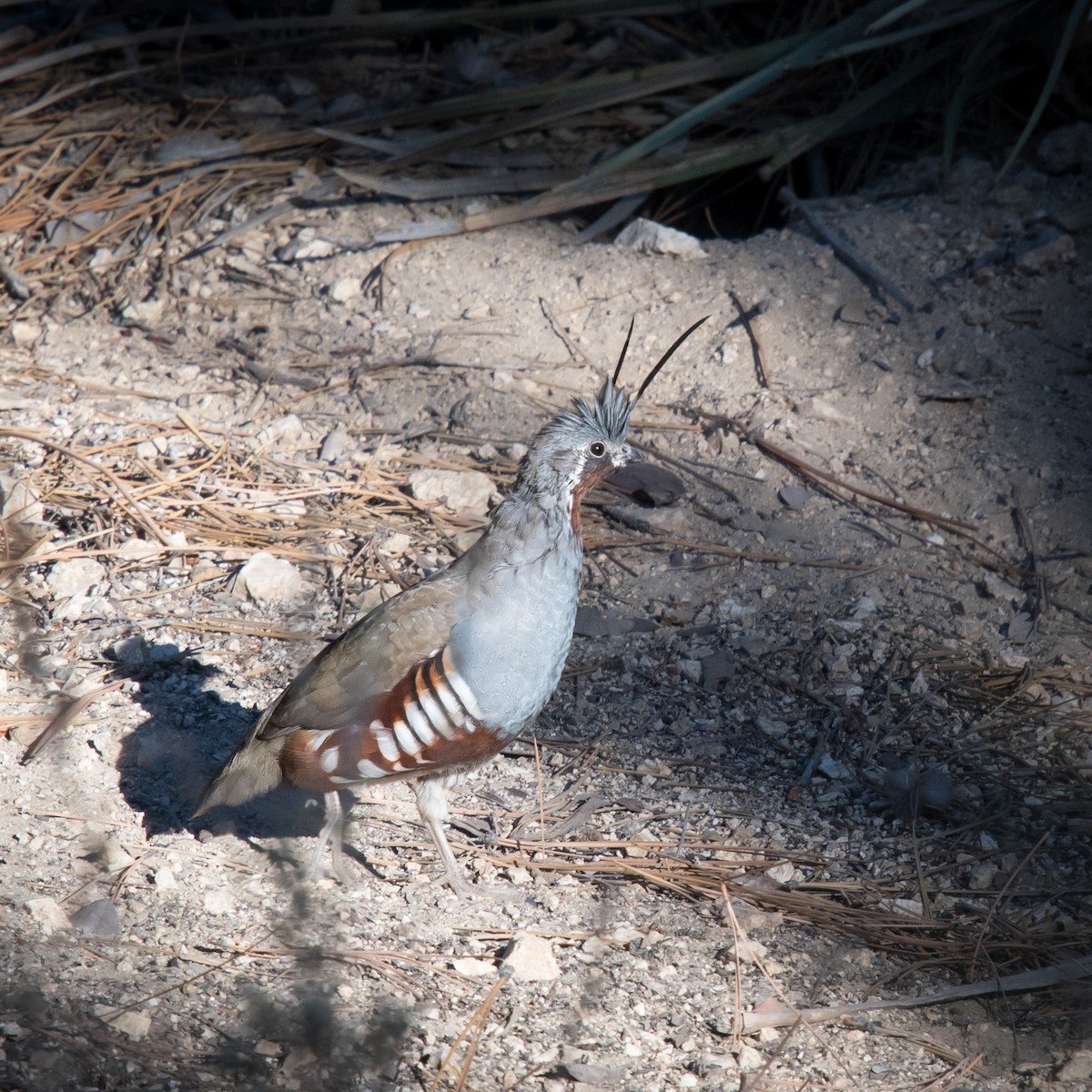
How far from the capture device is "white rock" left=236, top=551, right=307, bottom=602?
429cm

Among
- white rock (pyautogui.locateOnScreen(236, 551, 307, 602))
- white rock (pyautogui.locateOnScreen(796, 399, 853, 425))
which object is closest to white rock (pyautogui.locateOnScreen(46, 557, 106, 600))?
white rock (pyautogui.locateOnScreen(236, 551, 307, 602))

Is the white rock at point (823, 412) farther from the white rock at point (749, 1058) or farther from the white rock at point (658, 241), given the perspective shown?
the white rock at point (749, 1058)

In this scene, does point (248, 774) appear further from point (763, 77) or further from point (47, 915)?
point (763, 77)

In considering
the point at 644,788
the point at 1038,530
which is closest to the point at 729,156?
the point at 1038,530

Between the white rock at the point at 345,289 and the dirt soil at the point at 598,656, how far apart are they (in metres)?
0.01

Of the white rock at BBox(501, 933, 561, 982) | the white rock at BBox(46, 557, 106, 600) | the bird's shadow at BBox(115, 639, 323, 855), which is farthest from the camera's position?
the white rock at BBox(46, 557, 106, 600)

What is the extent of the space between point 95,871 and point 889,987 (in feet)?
6.95

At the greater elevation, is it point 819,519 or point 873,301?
point 873,301

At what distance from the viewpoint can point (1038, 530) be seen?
4.58 meters

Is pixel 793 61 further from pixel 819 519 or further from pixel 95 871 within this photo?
pixel 95 871

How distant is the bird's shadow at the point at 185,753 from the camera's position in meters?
3.62

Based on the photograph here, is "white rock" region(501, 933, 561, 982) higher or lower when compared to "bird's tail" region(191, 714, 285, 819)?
lower

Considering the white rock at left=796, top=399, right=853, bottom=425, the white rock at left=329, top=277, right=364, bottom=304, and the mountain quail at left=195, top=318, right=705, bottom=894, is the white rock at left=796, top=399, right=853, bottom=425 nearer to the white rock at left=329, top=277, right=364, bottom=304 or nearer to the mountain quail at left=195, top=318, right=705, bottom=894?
the mountain quail at left=195, top=318, right=705, bottom=894

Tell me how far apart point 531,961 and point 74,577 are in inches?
89.5
